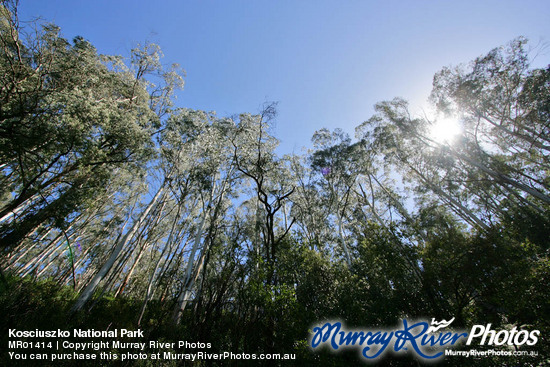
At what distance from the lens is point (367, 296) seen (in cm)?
630

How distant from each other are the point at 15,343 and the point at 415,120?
2173 cm

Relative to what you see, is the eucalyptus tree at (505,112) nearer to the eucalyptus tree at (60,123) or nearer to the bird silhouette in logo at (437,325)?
the bird silhouette in logo at (437,325)

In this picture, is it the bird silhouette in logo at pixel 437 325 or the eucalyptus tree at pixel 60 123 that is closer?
the bird silhouette in logo at pixel 437 325

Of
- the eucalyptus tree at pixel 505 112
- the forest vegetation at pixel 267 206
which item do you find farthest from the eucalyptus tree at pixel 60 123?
the eucalyptus tree at pixel 505 112

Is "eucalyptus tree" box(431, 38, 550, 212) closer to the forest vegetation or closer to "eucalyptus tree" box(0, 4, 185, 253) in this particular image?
the forest vegetation

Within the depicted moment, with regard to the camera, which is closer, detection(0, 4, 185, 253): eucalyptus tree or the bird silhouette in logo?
the bird silhouette in logo

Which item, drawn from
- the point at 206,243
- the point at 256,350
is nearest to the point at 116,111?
the point at 206,243

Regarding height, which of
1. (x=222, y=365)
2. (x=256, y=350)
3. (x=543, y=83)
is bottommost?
(x=222, y=365)

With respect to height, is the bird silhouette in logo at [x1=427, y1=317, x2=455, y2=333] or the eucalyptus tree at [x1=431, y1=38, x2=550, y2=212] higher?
the eucalyptus tree at [x1=431, y1=38, x2=550, y2=212]

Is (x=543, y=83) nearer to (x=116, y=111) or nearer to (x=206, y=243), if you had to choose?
(x=206, y=243)

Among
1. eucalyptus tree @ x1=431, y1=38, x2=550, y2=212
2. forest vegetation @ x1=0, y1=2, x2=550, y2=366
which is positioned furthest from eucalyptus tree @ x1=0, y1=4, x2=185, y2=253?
eucalyptus tree @ x1=431, y1=38, x2=550, y2=212

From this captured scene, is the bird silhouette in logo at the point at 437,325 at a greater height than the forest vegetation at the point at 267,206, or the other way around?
the forest vegetation at the point at 267,206

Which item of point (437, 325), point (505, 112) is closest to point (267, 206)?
point (437, 325)

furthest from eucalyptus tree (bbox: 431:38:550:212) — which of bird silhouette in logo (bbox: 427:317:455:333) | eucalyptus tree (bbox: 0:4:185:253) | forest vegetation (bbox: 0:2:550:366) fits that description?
eucalyptus tree (bbox: 0:4:185:253)
